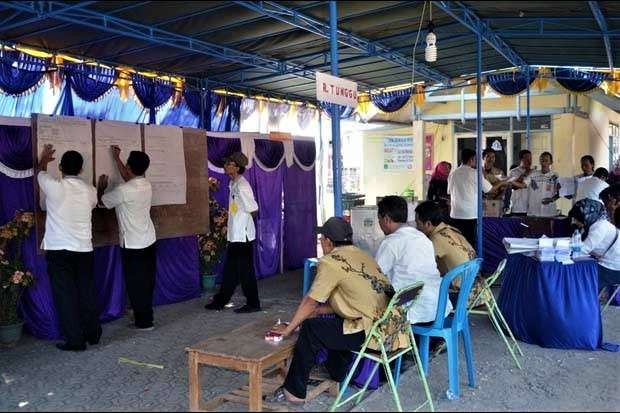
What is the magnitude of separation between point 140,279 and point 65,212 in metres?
1.01

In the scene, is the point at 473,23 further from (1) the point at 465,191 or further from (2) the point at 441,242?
(2) the point at 441,242

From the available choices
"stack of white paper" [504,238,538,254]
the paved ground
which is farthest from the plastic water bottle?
the paved ground

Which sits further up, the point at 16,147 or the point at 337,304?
the point at 16,147

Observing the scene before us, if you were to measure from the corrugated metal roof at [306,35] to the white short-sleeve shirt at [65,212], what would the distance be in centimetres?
131

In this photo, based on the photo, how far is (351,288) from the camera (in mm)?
3371

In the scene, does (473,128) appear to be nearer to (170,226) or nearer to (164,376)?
(170,226)

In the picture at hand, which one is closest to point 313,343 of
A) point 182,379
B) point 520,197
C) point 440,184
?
point 182,379

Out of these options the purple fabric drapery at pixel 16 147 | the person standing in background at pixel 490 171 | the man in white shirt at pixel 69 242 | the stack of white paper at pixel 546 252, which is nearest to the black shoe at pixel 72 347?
the man in white shirt at pixel 69 242

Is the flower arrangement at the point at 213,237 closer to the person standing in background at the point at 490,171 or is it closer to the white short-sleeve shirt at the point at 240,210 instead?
the white short-sleeve shirt at the point at 240,210

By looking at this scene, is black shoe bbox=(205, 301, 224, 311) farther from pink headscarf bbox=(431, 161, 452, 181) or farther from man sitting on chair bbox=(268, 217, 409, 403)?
pink headscarf bbox=(431, 161, 452, 181)

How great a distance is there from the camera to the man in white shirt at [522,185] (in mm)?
7777

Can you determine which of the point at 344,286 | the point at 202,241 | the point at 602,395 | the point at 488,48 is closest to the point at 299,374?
the point at 344,286

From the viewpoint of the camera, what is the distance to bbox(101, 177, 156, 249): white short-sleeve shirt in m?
5.16

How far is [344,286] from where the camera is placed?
3.37 metres
